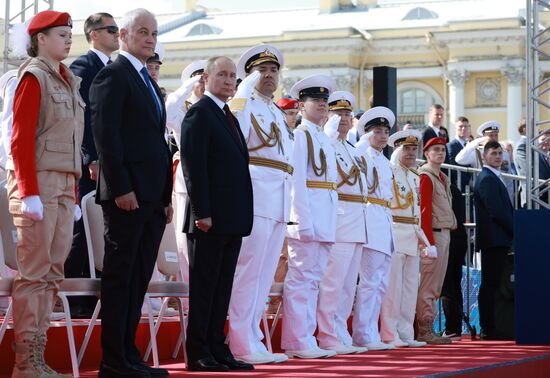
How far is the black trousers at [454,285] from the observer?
10.8 metres

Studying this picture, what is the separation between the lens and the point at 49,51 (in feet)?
18.8

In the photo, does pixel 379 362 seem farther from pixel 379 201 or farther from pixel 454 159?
pixel 454 159

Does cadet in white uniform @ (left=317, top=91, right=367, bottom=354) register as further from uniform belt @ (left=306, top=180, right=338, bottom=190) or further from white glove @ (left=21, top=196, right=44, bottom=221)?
white glove @ (left=21, top=196, right=44, bottom=221)

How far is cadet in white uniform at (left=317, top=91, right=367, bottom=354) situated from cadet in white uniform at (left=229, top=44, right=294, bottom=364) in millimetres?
1039

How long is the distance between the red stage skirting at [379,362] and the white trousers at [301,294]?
0.26 m

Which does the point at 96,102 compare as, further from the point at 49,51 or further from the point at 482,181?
the point at 482,181

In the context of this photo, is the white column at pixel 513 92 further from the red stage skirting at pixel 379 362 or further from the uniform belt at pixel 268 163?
the uniform belt at pixel 268 163

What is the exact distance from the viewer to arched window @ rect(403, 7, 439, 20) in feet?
135

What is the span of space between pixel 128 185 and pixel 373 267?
139 inches

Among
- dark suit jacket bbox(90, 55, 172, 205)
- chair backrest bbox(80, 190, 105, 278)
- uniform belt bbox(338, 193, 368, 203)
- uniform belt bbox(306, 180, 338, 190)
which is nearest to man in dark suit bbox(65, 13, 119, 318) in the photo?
chair backrest bbox(80, 190, 105, 278)

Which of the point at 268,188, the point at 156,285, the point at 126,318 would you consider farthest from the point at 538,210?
the point at 126,318

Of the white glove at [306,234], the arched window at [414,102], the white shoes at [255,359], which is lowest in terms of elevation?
the white shoes at [255,359]

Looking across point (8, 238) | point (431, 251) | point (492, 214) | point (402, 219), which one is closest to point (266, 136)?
point (8, 238)

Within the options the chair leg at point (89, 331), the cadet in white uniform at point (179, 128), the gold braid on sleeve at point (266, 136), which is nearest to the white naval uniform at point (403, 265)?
the cadet in white uniform at point (179, 128)
